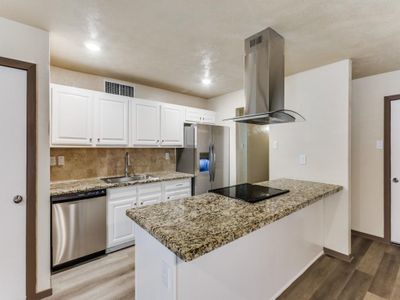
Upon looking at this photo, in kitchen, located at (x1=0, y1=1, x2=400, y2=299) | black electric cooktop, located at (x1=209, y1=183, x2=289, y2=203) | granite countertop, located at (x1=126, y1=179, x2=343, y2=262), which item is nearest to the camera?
granite countertop, located at (x1=126, y1=179, x2=343, y2=262)

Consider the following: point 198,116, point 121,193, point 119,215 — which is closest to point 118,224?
point 119,215

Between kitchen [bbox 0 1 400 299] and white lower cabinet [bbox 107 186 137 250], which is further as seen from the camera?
white lower cabinet [bbox 107 186 137 250]

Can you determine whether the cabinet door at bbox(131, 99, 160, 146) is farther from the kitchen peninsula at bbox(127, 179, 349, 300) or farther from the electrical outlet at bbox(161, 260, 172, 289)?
the electrical outlet at bbox(161, 260, 172, 289)

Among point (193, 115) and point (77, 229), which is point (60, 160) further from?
point (193, 115)

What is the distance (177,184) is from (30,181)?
193 centimetres

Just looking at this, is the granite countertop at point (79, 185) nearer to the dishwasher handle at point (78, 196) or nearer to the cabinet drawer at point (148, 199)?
the dishwasher handle at point (78, 196)

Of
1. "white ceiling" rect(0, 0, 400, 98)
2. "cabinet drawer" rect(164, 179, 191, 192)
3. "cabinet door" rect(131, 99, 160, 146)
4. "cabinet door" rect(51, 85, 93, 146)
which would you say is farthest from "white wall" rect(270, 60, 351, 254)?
"cabinet door" rect(51, 85, 93, 146)

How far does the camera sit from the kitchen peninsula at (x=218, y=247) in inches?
46.1

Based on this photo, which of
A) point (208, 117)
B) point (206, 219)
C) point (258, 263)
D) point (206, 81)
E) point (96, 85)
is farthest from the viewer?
point (208, 117)

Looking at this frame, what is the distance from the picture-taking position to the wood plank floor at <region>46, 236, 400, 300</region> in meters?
1.96

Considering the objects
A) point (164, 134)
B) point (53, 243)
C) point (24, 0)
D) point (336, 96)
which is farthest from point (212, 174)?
point (24, 0)

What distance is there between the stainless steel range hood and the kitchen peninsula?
0.83 m

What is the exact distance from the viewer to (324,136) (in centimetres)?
272

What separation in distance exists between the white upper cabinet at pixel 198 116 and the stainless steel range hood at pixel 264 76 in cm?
192
